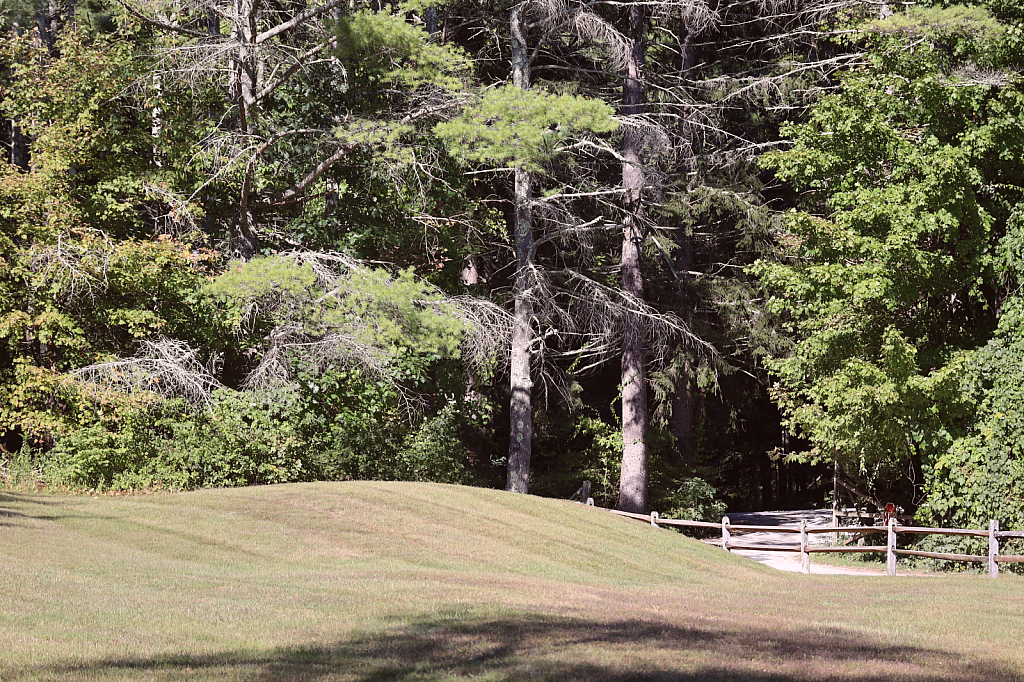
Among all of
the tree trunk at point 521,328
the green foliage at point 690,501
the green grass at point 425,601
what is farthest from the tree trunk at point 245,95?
the green foliage at point 690,501

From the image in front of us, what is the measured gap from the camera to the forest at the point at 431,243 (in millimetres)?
21969

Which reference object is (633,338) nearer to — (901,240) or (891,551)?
(901,240)

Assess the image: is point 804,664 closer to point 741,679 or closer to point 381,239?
point 741,679

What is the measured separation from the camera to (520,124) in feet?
80.0

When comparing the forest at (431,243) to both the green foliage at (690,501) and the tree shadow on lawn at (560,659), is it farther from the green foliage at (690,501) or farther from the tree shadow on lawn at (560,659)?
the tree shadow on lawn at (560,659)

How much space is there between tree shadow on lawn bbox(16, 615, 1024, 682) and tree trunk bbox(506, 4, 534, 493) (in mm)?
17181

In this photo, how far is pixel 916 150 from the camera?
22109 millimetres

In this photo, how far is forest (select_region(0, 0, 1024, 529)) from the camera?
22.0 m

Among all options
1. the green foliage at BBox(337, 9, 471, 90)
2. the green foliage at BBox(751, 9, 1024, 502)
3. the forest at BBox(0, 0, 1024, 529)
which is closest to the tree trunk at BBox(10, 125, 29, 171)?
the forest at BBox(0, 0, 1024, 529)

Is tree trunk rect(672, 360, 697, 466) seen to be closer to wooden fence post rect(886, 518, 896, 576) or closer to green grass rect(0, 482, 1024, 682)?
wooden fence post rect(886, 518, 896, 576)

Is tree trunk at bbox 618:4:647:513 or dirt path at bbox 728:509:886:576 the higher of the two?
tree trunk at bbox 618:4:647:513

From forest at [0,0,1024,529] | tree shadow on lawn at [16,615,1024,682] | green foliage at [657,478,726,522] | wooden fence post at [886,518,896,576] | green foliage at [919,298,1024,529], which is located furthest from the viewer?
green foliage at [657,478,726,522]

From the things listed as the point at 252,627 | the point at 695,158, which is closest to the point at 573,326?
the point at 695,158

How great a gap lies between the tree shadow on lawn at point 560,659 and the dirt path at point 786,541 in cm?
1206
